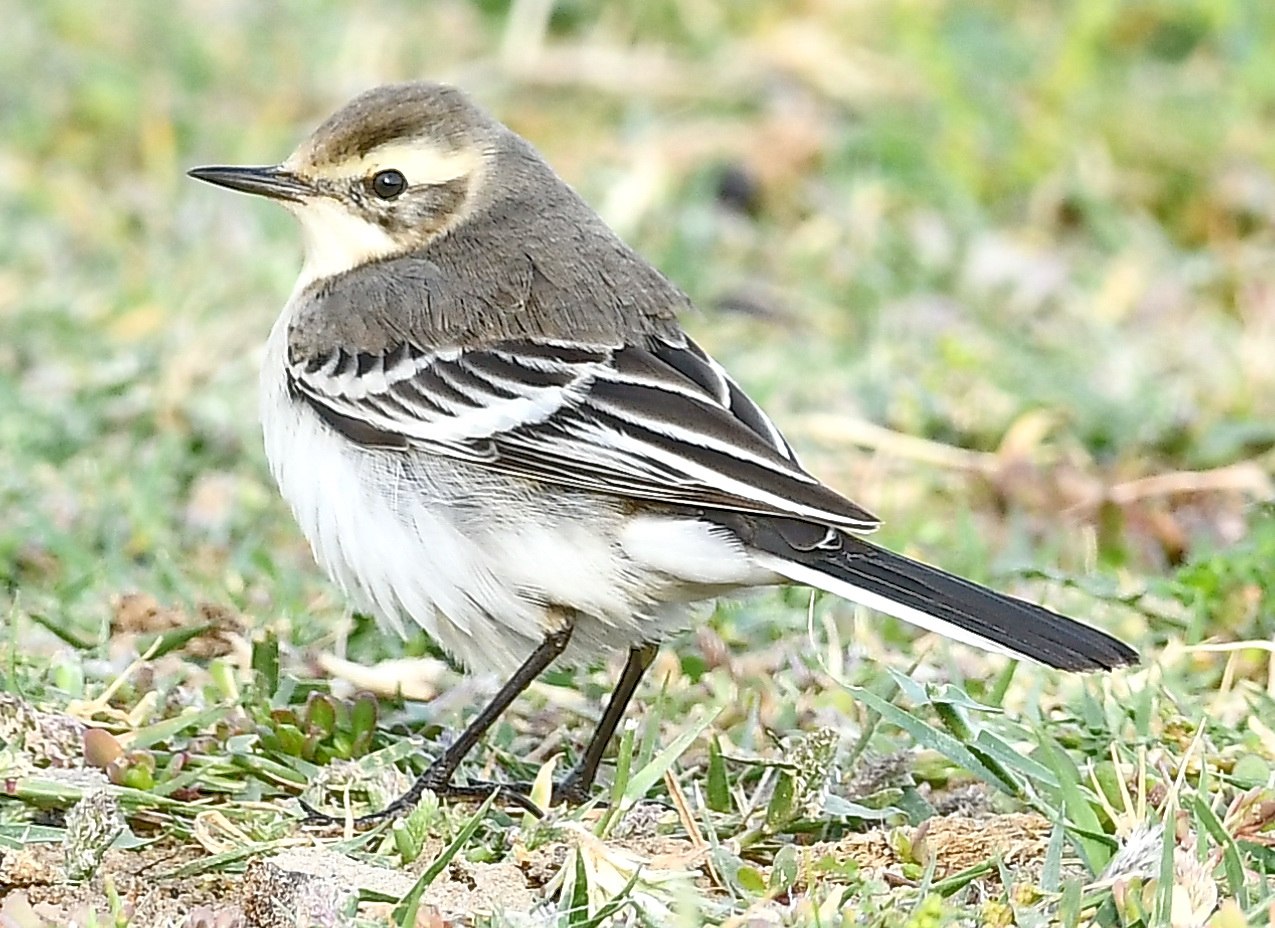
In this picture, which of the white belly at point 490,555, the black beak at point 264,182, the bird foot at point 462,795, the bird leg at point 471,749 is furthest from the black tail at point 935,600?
the black beak at point 264,182

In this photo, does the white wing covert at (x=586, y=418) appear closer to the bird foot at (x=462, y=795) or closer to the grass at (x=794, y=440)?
the grass at (x=794, y=440)

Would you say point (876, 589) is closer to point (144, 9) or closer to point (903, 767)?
point (903, 767)

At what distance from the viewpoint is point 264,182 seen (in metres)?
6.11

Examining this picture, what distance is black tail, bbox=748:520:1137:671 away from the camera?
4.68 meters

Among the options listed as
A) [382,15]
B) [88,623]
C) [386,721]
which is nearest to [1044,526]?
[386,721]

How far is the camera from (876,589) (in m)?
4.83

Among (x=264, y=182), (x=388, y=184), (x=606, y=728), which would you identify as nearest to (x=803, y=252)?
(x=388, y=184)

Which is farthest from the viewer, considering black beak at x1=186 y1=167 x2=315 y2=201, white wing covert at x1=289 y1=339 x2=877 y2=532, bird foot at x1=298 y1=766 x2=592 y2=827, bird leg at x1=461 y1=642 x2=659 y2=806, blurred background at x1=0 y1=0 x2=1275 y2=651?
blurred background at x1=0 y1=0 x2=1275 y2=651

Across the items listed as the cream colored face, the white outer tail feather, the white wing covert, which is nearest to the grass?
the white outer tail feather

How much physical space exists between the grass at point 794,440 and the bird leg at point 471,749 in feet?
0.26

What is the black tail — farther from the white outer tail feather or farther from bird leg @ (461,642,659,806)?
bird leg @ (461,642,659,806)

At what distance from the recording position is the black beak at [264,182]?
6.11 m

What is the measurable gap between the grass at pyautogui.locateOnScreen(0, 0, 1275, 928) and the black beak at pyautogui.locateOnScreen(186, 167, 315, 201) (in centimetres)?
119

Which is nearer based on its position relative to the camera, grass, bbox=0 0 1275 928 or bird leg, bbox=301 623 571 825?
grass, bbox=0 0 1275 928
